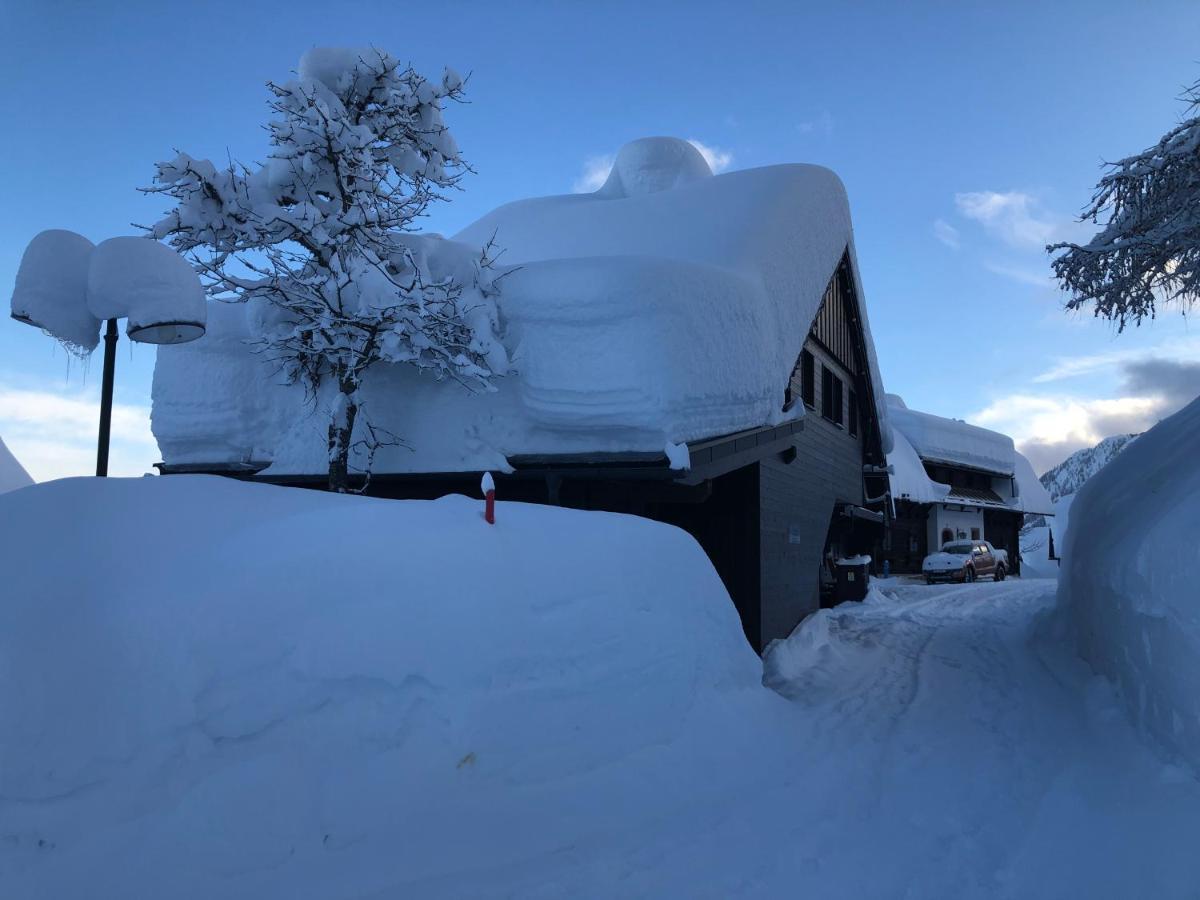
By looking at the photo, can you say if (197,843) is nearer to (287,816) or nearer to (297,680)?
(287,816)

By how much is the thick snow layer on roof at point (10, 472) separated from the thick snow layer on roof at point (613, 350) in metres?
6.24

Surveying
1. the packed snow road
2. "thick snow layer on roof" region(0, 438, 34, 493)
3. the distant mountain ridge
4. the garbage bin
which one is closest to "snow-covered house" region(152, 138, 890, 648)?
the garbage bin

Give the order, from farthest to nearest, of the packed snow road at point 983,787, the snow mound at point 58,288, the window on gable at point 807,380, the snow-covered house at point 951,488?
the snow-covered house at point 951,488
the window on gable at point 807,380
the snow mound at point 58,288
the packed snow road at point 983,787

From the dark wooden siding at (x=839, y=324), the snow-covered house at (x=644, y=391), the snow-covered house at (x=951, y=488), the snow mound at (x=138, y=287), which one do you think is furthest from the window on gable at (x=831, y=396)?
the snow-covered house at (x=951, y=488)

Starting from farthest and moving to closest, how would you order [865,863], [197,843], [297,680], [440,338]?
[440,338], [865,863], [297,680], [197,843]

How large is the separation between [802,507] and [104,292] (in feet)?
36.4

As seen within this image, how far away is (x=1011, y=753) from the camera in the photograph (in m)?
6.11

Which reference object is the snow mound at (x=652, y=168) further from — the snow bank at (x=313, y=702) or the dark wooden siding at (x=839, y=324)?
the snow bank at (x=313, y=702)

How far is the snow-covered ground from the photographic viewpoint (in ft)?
9.94

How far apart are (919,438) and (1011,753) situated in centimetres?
3339

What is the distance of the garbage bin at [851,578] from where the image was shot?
1838 cm

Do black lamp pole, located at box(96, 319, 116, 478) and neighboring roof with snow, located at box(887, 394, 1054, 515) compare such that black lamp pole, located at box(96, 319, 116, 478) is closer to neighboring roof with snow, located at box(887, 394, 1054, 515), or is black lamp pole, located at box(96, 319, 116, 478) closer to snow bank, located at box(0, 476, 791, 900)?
snow bank, located at box(0, 476, 791, 900)

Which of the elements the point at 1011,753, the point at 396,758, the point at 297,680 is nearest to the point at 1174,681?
the point at 1011,753

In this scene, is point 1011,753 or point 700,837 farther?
point 1011,753
